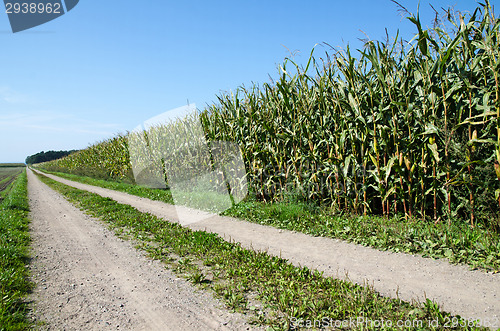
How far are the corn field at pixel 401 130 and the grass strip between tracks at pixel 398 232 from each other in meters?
0.36

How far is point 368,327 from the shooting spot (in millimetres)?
2592

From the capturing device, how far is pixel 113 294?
11.4ft

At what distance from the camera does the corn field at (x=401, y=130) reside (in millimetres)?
4602

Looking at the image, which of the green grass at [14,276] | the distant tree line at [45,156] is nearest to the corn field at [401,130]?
the green grass at [14,276]

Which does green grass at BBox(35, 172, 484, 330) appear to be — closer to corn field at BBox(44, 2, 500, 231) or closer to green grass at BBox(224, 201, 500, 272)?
green grass at BBox(224, 201, 500, 272)

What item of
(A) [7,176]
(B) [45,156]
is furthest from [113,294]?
(B) [45,156]

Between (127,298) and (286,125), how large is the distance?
5296 millimetres

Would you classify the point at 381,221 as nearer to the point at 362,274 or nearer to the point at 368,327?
the point at 362,274

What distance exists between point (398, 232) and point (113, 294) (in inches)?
158

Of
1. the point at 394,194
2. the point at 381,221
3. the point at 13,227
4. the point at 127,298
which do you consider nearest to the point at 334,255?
the point at 381,221

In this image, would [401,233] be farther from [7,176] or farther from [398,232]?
[7,176]

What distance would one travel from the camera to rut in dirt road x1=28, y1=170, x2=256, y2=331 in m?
2.88

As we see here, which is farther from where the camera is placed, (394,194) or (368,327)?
(394,194)

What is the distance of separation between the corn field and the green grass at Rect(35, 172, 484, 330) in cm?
257
